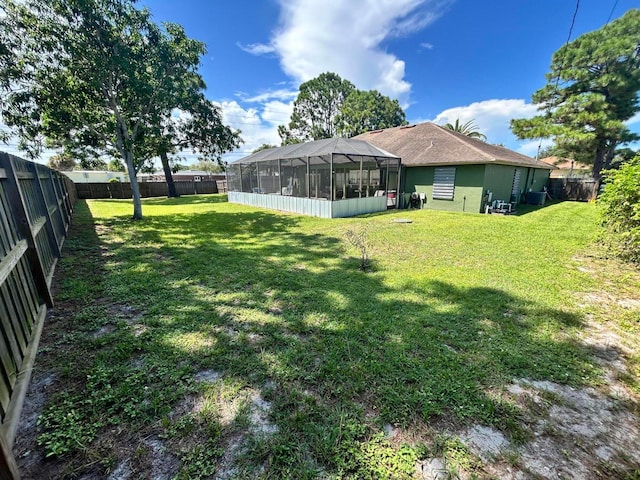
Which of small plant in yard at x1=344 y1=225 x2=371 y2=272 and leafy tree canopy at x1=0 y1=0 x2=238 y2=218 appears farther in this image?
leafy tree canopy at x1=0 y1=0 x2=238 y2=218

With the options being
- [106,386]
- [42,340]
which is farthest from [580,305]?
[42,340]

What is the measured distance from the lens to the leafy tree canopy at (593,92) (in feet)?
46.9

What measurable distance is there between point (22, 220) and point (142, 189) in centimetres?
2085

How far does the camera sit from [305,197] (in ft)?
36.1

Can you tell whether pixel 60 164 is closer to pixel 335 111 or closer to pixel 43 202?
pixel 335 111

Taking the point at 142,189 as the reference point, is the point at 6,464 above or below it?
below

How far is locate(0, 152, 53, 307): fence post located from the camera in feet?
9.23

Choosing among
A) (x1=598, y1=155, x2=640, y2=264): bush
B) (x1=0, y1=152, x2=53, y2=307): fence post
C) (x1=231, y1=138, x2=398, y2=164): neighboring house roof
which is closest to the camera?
(x1=0, y1=152, x2=53, y2=307): fence post

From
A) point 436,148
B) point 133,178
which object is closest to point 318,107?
point 436,148

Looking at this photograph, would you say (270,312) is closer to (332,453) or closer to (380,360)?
(380,360)

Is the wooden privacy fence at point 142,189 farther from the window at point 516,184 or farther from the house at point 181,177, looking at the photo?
the window at point 516,184

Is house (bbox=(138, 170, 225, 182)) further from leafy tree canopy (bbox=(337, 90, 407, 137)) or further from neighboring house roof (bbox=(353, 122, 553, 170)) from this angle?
neighboring house roof (bbox=(353, 122, 553, 170))

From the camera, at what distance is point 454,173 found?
461 inches

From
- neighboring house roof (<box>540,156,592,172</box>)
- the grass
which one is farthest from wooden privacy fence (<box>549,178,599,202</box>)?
the grass
